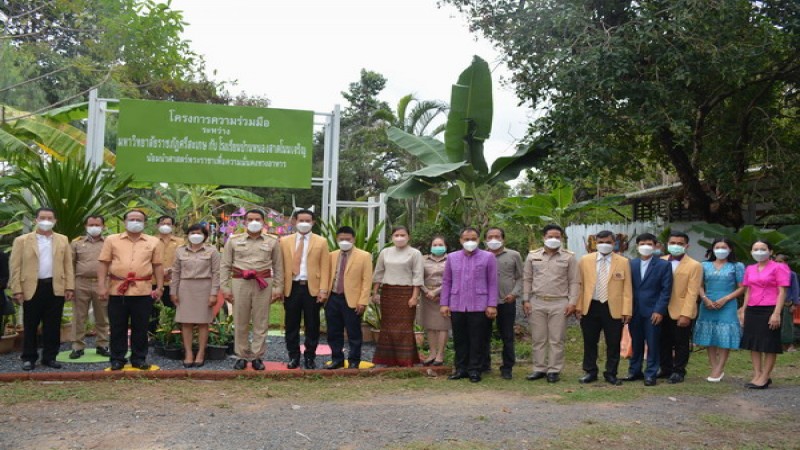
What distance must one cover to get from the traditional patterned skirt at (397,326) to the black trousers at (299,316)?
2.36 feet

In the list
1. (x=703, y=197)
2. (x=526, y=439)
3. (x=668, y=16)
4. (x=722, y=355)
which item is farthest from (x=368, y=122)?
(x=526, y=439)

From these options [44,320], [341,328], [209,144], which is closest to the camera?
[44,320]

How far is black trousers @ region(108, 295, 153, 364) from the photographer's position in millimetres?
6934

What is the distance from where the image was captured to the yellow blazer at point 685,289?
6.96 m

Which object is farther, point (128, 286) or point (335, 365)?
point (335, 365)

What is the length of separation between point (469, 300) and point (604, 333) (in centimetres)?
136

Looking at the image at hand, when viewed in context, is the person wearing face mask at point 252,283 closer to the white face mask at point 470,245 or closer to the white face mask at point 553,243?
the white face mask at point 470,245

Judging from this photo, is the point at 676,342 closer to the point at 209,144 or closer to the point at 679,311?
the point at 679,311

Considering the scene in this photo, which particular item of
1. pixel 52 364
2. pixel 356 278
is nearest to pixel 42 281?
pixel 52 364

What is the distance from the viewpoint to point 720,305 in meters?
7.09

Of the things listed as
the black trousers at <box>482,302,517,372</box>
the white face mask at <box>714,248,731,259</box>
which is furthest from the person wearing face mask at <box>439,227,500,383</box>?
the white face mask at <box>714,248,731,259</box>

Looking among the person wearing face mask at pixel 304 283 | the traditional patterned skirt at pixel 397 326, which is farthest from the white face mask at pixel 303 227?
the traditional patterned skirt at pixel 397 326

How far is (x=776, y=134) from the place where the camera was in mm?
10312

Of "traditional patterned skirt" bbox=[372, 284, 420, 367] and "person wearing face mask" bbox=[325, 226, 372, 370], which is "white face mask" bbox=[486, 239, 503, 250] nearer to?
"traditional patterned skirt" bbox=[372, 284, 420, 367]
